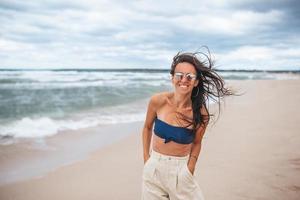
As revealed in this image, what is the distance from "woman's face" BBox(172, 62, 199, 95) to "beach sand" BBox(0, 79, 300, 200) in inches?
84.7

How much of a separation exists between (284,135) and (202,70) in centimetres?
541

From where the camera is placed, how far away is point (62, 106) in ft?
47.5

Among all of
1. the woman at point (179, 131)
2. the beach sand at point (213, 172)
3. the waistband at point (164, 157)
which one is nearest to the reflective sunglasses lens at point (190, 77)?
the woman at point (179, 131)

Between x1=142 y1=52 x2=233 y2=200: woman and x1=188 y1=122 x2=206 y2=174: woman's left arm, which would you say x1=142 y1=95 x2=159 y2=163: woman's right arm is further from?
x1=188 y1=122 x2=206 y2=174: woman's left arm

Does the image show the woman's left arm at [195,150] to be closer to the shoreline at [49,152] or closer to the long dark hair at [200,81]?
the long dark hair at [200,81]

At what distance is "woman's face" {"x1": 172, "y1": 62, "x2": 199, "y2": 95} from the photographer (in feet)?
9.27

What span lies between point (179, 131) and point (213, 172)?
2.84m

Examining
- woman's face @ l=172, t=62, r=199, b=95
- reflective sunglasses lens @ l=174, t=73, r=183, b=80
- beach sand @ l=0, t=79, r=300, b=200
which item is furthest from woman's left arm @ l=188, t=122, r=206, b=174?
beach sand @ l=0, t=79, r=300, b=200

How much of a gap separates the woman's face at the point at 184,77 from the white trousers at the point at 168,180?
55 centimetres

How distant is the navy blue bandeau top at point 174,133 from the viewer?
9.11ft

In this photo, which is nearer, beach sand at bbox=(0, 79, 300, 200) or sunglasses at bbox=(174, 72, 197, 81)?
sunglasses at bbox=(174, 72, 197, 81)

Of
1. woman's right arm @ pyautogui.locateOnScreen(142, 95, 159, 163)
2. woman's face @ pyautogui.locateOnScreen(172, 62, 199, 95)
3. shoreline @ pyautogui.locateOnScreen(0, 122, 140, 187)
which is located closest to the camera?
woman's face @ pyautogui.locateOnScreen(172, 62, 199, 95)

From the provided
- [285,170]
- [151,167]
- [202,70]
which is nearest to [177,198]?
[151,167]

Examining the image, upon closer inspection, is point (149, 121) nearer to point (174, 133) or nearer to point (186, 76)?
point (174, 133)
